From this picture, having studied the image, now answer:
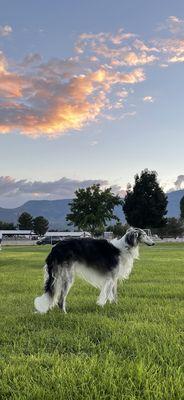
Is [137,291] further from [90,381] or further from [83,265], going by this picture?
→ [90,381]

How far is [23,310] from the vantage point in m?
10.9

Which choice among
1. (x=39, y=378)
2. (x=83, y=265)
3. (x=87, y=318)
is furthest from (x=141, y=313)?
(x=39, y=378)

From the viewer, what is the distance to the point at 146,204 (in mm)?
100375

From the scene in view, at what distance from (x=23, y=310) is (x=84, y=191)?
69.9 metres

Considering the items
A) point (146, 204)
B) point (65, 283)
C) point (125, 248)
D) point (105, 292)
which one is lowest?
point (105, 292)

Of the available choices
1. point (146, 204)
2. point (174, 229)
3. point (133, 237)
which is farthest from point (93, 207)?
point (133, 237)

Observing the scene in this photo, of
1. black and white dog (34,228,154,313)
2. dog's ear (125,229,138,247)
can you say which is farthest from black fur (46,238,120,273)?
dog's ear (125,229,138,247)

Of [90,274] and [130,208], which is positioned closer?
[90,274]

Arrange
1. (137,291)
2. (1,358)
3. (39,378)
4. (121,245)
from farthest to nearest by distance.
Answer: (137,291) < (121,245) < (1,358) < (39,378)

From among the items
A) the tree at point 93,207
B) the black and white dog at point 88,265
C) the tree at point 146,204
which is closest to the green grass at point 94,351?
the black and white dog at point 88,265

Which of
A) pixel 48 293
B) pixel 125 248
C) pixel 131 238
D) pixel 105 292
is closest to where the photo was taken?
pixel 48 293

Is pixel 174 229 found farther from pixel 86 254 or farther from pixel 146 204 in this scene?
pixel 86 254

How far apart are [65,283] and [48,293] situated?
49cm

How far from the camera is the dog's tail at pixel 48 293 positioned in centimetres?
1035
